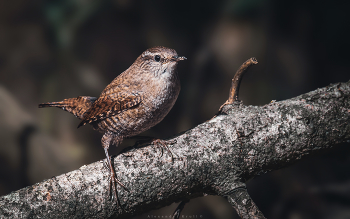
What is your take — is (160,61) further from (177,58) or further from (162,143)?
(162,143)

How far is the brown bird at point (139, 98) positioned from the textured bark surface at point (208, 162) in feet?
0.50

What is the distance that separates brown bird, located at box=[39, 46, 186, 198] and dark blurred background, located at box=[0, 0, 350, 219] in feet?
1.66

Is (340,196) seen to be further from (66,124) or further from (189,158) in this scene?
(66,124)

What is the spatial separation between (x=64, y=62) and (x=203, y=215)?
156 cm

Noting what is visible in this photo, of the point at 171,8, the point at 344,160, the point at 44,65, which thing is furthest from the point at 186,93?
the point at 344,160

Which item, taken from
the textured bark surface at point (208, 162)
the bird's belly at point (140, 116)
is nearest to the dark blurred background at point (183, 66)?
the textured bark surface at point (208, 162)

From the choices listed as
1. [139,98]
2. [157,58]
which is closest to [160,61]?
[157,58]

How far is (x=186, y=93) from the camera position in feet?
6.65

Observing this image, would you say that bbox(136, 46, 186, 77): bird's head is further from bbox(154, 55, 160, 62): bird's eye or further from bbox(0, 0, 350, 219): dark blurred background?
bbox(0, 0, 350, 219): dark blurred background

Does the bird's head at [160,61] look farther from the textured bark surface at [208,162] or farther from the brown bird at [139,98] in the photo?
the textured bark surface at [208,162]

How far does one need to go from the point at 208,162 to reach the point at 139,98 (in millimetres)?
Result: 502

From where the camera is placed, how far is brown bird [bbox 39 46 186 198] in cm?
141

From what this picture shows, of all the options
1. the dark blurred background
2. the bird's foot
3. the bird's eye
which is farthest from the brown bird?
the dark blurred background

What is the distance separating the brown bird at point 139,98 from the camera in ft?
4.61
